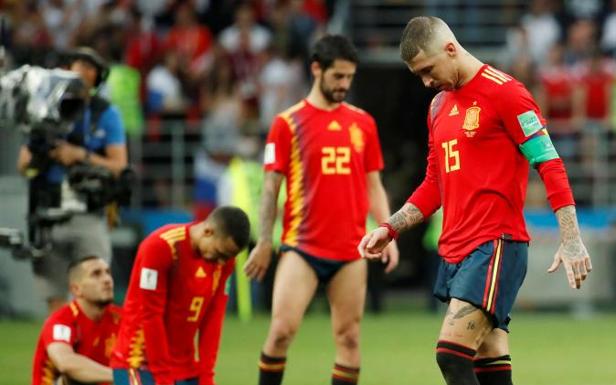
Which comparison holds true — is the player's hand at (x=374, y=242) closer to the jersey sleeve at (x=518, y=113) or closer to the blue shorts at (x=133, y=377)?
the jersey sleeve at (x=518, y=113)

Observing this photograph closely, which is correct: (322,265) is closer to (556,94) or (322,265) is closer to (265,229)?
(265,229)

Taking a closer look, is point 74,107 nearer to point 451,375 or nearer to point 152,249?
point 152,249

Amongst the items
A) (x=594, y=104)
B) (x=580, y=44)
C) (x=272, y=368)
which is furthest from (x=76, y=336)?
(x=580, y=44)

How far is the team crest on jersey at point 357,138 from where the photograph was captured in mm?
10711

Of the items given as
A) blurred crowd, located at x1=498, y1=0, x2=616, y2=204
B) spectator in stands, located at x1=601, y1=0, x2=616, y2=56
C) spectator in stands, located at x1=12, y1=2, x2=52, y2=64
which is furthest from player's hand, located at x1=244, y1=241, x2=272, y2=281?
spectator in stands, located at x1=601, y1=0, x2=616, y2=56

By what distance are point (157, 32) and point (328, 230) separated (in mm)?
12902

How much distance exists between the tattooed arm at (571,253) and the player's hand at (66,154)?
15.4 ft

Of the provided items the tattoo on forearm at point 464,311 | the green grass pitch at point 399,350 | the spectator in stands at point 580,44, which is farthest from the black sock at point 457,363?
the spectator in stands at point 580,44

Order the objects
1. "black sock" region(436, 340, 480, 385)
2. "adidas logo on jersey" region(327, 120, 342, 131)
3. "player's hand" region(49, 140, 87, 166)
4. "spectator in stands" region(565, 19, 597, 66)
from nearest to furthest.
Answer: "black sock" region(436, 340, 480, 385)
"adidas logo on jersey" region(327, 120, 342, 131)
"player's hand" region(49, 140, 87, 166)
"spectator in stands" region(565, 19, 597, 66)

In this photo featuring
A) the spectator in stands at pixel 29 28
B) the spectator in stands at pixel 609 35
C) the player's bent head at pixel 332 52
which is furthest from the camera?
the spectator in stands at pixel 609 35

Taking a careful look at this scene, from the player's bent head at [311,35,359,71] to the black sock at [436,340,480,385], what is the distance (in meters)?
3.06

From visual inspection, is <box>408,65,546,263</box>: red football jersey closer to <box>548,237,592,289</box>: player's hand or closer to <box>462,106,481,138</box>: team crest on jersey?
<box>462,106,481,138</box>: team crest on jersey

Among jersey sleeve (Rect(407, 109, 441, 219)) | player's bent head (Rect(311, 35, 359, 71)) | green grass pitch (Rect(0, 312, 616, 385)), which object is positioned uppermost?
player's bent head (Rect(311, 35, 359, 71))

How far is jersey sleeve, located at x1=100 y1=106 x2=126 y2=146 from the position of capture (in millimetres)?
11734
